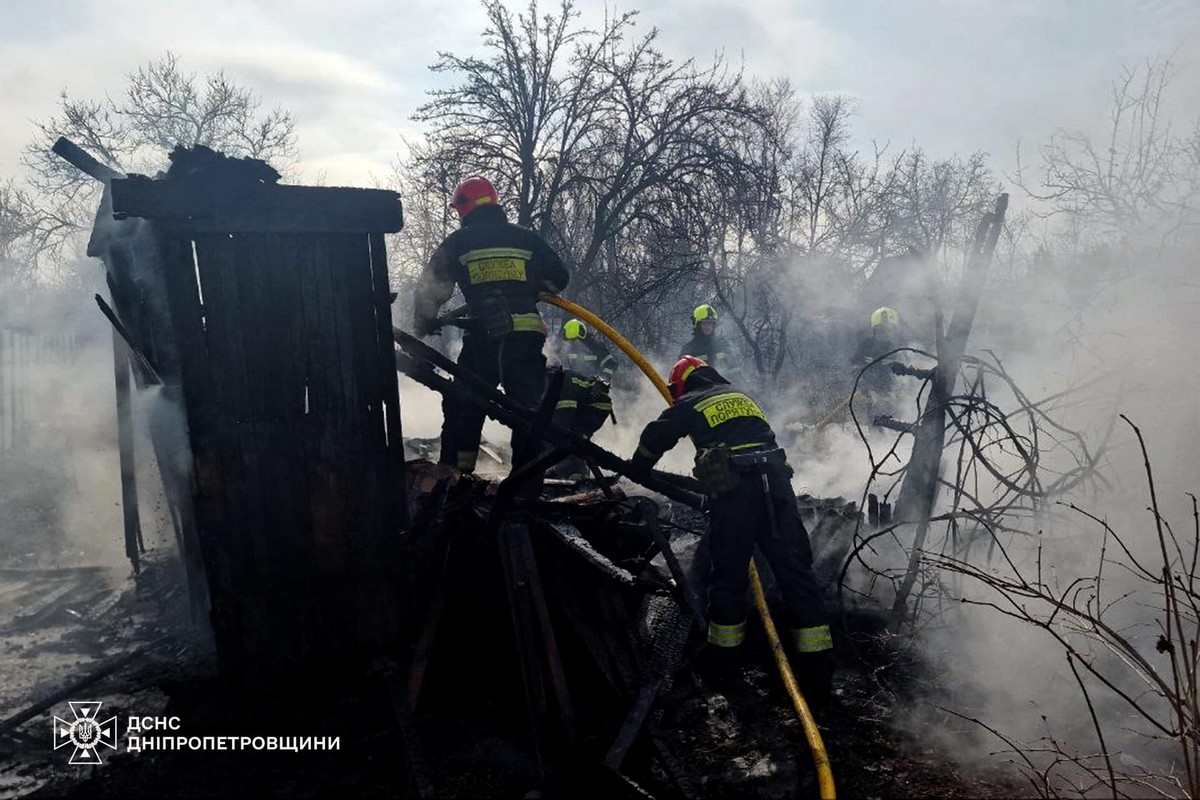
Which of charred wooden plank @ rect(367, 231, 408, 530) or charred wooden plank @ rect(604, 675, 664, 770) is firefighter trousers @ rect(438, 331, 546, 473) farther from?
charred wooden plank @ rect(604, 675, 664, 770)

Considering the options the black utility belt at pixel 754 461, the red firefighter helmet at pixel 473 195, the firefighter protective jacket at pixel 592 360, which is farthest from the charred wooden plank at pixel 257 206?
the firefighter protective jacket at pixel 592 360

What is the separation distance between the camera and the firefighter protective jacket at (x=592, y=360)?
30.4 ft

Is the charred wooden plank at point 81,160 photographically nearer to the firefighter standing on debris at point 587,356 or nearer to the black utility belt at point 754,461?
the black utility belt at point 754,461

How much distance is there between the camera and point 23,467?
34.4 ft

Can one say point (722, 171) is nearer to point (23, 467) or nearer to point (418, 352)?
point (418, 352)

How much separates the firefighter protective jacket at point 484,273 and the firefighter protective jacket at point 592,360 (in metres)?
3.66

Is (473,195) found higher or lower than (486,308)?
higher

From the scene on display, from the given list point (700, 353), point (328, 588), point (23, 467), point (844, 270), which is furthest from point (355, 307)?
point (844, 270)

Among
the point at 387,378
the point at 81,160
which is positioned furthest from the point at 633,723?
the point at 81,160

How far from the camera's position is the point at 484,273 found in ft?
18.0

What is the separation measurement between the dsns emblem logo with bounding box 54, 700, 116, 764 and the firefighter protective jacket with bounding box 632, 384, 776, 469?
3125 millimetres

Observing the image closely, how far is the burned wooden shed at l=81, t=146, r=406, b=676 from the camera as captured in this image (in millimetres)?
3941

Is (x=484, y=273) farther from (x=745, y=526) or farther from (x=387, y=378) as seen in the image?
(x=745, y=526)

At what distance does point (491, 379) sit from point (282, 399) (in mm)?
1706
